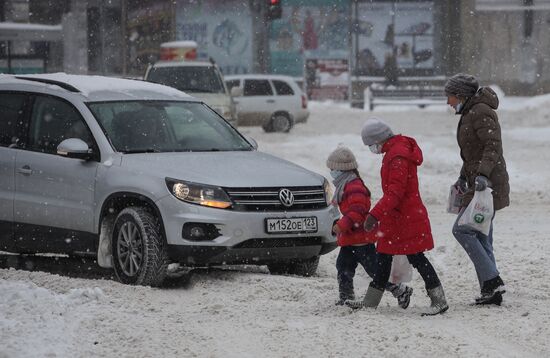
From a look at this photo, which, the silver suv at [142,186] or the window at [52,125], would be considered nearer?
the silver suv at [142,186]

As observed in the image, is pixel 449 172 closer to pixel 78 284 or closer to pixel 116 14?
pixel 78 284

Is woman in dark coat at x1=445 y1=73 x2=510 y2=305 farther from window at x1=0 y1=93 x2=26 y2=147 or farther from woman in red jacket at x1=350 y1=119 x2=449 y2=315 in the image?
window at x1=0 y1=93 x2=26 y2=147

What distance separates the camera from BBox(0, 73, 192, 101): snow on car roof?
9.99m

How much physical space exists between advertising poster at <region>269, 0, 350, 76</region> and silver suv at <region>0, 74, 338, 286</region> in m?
43.6

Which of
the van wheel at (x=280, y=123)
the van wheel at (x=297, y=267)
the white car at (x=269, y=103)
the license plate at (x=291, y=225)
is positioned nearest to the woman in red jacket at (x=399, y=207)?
the license plate at (x=291, y=225)

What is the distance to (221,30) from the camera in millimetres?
54812

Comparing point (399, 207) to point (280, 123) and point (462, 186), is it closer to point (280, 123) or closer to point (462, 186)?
point (462, 186)

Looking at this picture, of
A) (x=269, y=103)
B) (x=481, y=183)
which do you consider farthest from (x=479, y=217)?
(x=269, y=103)

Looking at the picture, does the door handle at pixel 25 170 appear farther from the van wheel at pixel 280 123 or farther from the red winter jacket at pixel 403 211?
the van wheel at pixel 280 123

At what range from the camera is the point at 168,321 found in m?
7.39

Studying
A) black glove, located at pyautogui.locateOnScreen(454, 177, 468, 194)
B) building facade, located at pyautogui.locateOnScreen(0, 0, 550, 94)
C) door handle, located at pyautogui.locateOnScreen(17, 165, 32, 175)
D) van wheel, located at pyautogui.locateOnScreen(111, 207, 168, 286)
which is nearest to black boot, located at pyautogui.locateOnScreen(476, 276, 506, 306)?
black glove, located at pyautogui.locateOnScreen(454, 177, 468, 194)

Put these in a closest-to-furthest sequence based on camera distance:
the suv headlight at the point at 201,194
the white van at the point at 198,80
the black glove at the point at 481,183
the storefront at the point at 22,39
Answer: the black glove at the point at 481,183 → the suv headlight at the point at 201,194 → the white van at the point at 198,80 → the storefront at the point at 22,39

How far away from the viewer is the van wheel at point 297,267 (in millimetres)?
9594

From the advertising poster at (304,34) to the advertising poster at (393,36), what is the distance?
3.33 feet
